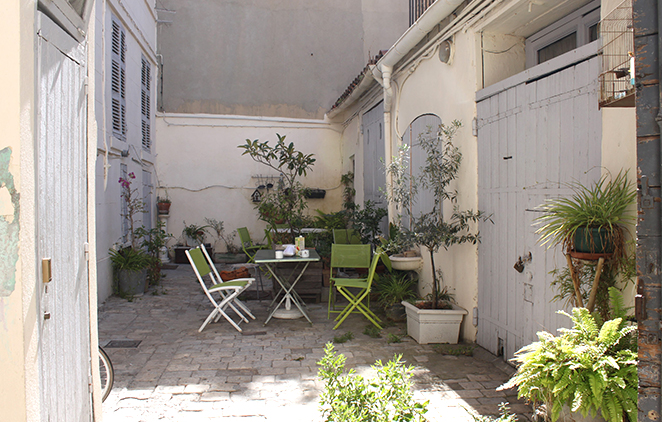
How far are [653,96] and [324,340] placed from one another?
400cm

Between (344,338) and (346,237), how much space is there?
114 inches

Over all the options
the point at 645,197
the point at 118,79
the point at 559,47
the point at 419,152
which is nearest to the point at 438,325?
the point at 419,152

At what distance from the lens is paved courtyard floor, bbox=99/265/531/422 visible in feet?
10.8

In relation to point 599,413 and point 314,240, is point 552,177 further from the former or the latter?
point 314,240

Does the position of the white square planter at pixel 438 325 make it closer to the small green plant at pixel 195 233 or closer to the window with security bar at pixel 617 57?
the window with security bar at pixel 617 57

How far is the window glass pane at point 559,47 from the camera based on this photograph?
152 inches

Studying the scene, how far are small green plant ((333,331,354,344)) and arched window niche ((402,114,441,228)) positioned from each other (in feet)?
5.66

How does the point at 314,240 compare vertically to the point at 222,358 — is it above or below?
above

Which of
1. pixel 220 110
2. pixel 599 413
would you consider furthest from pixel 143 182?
pixel 599 413

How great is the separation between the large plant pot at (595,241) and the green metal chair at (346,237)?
4.93 metres

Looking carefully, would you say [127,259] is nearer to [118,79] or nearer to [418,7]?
[118,79]

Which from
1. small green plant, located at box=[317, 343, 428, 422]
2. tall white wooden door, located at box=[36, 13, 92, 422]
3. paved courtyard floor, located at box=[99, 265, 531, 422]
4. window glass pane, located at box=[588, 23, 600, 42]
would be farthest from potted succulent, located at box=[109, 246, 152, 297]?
window glass pane, located at box=[588, 23, 600, 42]

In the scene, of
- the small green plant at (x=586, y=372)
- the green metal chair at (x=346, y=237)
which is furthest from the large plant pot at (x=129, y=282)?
the small green plant at (x=586, y=372)

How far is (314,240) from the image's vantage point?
787cm
